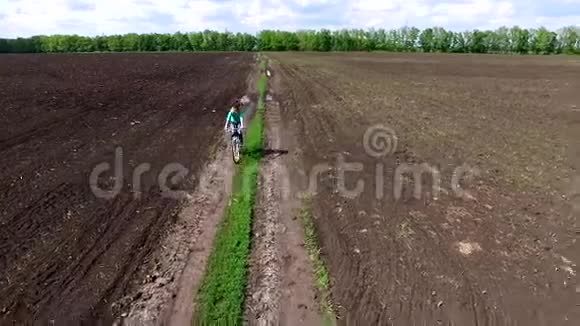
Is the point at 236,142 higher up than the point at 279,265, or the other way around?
the point at 236,142

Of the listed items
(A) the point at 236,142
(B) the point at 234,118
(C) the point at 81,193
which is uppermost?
(B) the point at 234,118

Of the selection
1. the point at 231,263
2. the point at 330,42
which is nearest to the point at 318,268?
the point at 231,263

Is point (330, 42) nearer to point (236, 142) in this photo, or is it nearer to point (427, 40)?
point (427, 40)

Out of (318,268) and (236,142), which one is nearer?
(318,268)

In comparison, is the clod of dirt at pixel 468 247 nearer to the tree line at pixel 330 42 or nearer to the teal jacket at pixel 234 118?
the teal jacket at pixel 234 118

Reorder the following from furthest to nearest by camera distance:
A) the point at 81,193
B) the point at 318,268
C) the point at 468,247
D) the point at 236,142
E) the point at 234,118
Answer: the point at 234,118
the point at 236,142
the point at 81,193
the point at 468,247
the point at 318,268

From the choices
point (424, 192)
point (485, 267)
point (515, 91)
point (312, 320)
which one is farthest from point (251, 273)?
point (515, 91)

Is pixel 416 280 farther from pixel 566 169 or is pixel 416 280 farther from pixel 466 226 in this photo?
pixel 566 169

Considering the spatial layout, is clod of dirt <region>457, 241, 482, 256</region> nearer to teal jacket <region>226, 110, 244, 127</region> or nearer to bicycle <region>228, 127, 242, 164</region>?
bicycle <region>228, 127, 242, 164</region>
